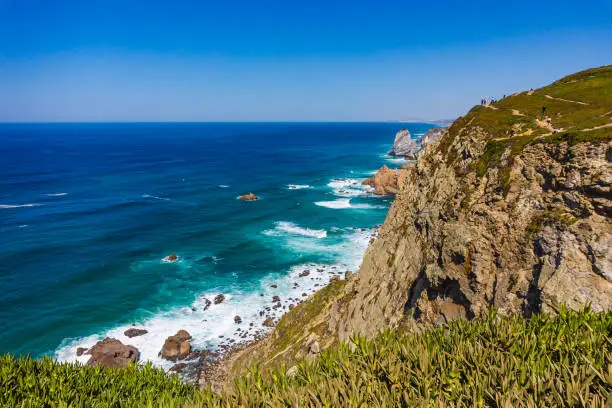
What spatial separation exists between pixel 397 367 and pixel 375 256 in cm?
2209

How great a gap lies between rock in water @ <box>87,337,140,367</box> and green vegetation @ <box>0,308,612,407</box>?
27950 millimetres

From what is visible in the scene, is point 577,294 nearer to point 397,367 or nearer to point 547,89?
point 397,367

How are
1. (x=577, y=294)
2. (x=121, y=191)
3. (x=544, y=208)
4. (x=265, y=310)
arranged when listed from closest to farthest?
(x=577, y=294) < (x=544, y=208) < (x=265, y=310) < (x=121, y=191)

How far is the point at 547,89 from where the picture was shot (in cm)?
3894

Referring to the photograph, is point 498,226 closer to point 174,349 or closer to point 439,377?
point 439,377

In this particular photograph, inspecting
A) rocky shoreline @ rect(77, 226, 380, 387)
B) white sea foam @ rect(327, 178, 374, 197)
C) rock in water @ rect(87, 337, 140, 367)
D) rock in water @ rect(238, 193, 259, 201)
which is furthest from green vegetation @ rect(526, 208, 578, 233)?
white sea foam @ rect(327, 178, 374, 197)

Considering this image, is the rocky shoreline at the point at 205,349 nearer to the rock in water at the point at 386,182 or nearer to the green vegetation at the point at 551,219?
the green vegetation at the point at 551,219

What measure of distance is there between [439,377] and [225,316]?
1759 inches

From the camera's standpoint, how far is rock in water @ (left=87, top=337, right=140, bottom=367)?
41531 mm

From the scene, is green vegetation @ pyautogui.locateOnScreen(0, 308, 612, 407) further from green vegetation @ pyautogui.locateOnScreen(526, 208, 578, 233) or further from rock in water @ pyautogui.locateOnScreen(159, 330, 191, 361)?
rock in water @ pyautogui.locateOnScreen(159, 330, 191, 361)

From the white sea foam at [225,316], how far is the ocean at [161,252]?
0.19 meters

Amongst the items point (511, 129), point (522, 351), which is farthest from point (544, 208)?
point (522, 351)

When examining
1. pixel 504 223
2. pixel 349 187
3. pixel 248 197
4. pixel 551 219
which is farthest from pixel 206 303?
pixel 349 187

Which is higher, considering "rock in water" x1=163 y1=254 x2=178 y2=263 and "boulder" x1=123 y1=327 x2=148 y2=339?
"rock in water" x1=163 y1=254 x2=178 y2=263
